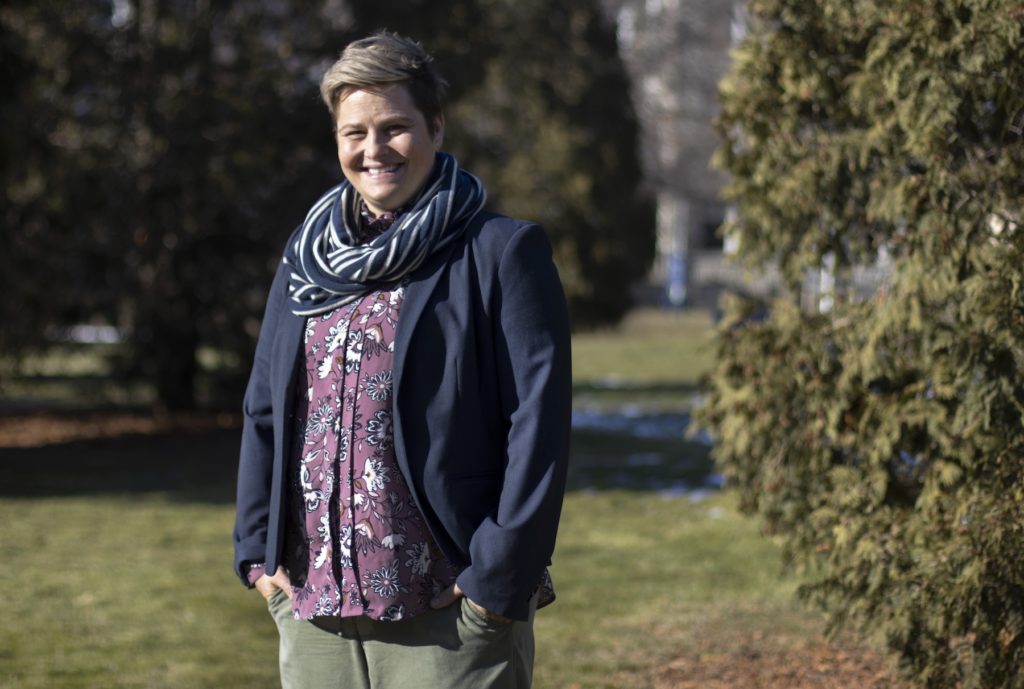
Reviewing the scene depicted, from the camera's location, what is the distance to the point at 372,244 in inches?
113

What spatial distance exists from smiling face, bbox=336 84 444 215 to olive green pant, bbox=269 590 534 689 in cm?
91

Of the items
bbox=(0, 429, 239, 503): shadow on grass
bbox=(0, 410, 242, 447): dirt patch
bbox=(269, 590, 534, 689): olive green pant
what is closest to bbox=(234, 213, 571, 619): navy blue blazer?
bbox=(269, 590, 534, 689): olive green pant

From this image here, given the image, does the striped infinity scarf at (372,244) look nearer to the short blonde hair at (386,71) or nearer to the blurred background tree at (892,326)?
the short blonde hair at (386,71)

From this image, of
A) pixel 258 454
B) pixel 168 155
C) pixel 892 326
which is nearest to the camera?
pixel 258 454

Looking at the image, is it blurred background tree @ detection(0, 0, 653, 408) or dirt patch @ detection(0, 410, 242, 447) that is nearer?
blurred background tree @ detection(0, 0, 653, 408)

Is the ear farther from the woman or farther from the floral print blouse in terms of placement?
the floral print blouse

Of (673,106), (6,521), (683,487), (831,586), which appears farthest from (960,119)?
(673,106)

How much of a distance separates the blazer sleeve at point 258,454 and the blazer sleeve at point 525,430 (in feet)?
1.98

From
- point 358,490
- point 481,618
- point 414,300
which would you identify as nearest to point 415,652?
point 481,618

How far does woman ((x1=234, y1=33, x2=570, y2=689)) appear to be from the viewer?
2732 mm

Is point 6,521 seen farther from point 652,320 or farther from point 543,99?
point 652,320

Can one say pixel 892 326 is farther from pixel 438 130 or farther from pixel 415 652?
pixel 415 652

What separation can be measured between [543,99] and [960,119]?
685 inches

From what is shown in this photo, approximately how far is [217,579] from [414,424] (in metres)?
5.11
